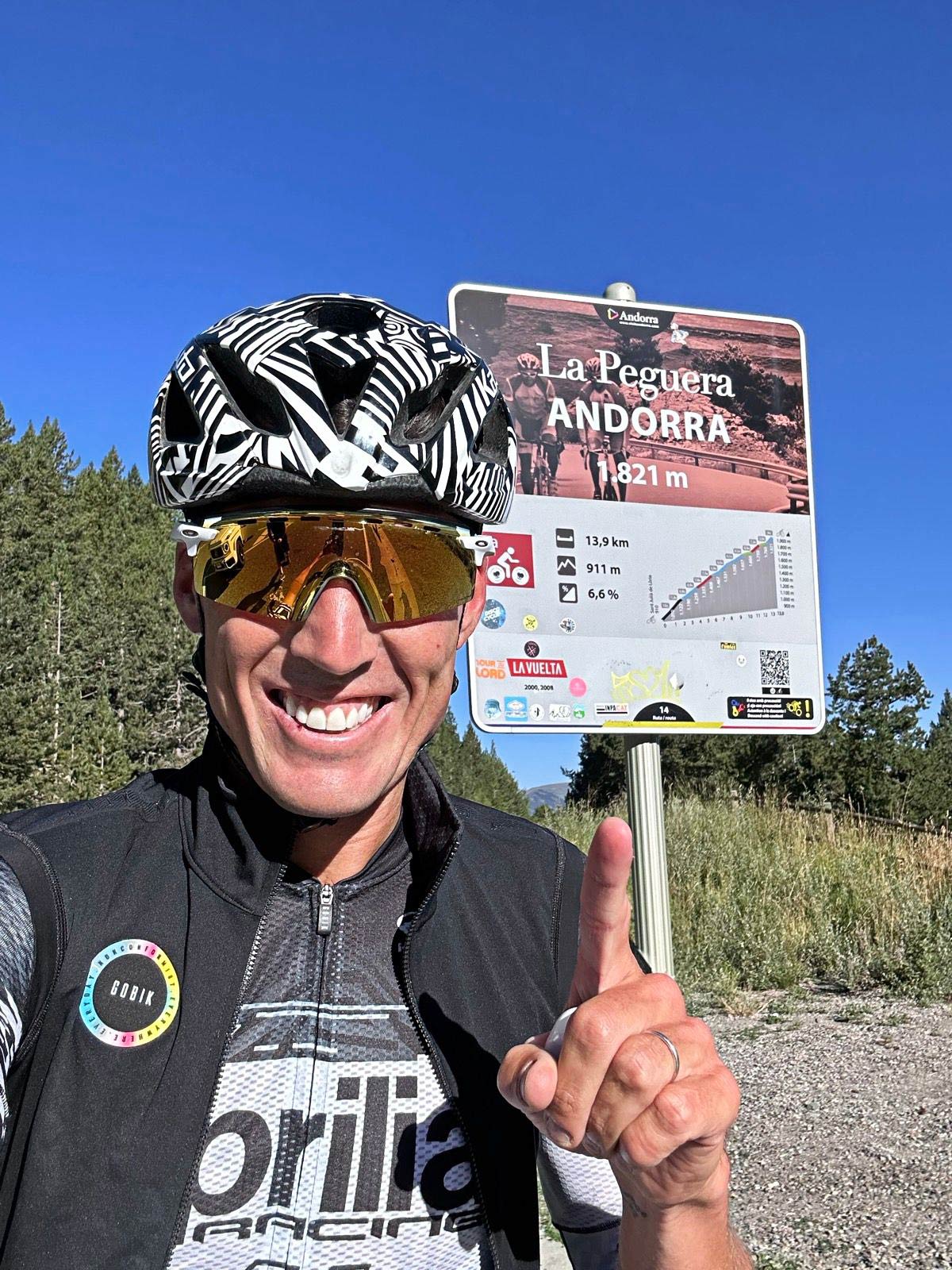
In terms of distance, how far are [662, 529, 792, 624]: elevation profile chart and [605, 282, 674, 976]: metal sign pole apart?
1.88ft

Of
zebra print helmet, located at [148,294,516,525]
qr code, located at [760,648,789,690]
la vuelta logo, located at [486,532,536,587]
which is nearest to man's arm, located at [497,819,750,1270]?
zebra print helmet, located at [148,294,516,525]

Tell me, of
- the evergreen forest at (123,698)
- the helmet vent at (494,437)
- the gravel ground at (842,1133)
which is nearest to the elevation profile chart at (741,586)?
the gravel ground at (842,1133)

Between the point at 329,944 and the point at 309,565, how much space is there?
23.0 inches

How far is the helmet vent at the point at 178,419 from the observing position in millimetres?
1744

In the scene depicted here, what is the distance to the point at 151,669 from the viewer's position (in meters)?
48.2

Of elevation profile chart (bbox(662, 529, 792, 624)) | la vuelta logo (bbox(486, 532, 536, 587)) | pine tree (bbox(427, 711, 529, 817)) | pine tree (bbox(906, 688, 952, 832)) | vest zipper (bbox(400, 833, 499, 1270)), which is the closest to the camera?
vest zipper (bbox(400, 833, 499, 1270))

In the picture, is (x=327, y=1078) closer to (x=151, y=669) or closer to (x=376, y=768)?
(x=376, y=768)

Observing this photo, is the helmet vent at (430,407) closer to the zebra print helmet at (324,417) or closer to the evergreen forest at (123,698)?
the zebra print helmet at (324,417)

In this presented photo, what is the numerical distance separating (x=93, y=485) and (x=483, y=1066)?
6770cm

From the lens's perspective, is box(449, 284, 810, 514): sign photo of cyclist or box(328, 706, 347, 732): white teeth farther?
box(449, 284, 810, 514): sign photo of cyclist

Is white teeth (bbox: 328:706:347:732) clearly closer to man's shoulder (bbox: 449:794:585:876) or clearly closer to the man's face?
the man's face

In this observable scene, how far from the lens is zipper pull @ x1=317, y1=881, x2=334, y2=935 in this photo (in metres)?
1.62

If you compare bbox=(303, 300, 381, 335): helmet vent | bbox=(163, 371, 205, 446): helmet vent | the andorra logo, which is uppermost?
the andorra logo

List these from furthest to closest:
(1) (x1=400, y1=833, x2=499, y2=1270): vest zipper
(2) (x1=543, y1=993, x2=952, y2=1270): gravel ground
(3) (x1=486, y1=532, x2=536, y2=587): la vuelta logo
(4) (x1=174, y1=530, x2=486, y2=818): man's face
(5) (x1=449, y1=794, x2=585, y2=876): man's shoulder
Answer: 1. (3) (x1=486, y1=532, x2=536, y2=587): la vuelta logo
2. (2) (x1=543, y1=993, x2=952, y2=1270): gravel ground
3. (5) (x1=449, y1=794, x2=585, y2=876): man's shoulder
4. (4) (x1=174, y1=530, x2=486, y2=818): man's face
5. (1) (x1=400, y1=833, x2=499, y2=1270): vest zipper
